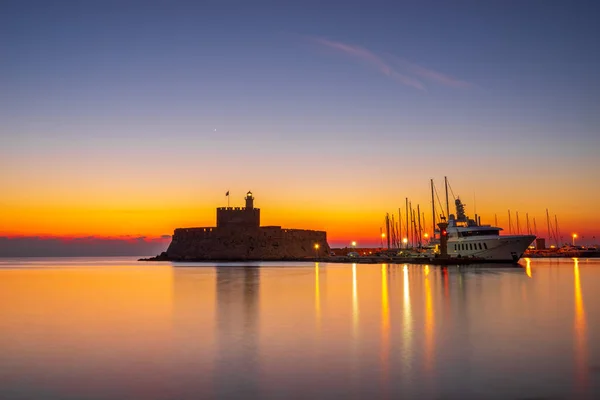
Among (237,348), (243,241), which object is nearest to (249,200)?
(243,241)

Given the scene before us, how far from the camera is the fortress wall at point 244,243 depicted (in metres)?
87.4

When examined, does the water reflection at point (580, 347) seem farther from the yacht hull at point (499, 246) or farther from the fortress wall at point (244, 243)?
the fortress wall at point (244, 243)

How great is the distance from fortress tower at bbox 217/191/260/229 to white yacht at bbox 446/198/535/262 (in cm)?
3972

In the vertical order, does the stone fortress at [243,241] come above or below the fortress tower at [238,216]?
below

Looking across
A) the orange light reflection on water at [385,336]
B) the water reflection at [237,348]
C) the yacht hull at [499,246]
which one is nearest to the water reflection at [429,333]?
the orange light reflection on water at [385,336]

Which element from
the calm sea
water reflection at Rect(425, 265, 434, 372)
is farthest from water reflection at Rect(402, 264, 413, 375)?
water reflection at Rect(425, 265, 434, 372)

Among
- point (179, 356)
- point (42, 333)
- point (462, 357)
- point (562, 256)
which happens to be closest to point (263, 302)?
point (42, 333)

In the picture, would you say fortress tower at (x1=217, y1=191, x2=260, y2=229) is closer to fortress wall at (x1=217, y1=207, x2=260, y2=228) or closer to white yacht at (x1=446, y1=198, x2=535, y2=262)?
fortress wall at (x1=217, y1=207, x2=260, y2=228)

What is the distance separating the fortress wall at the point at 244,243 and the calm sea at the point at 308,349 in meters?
66.1

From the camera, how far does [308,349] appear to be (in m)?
11.0

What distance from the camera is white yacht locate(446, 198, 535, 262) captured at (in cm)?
4950

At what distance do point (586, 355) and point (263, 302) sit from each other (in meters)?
12.4

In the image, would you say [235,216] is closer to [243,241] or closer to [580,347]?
[243,241]

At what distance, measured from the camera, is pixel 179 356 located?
1039cm
